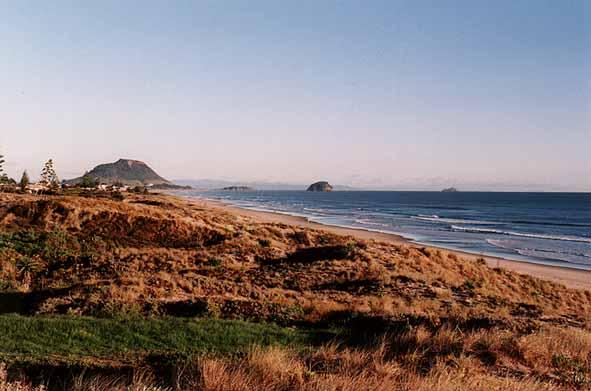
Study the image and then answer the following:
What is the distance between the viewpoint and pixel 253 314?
1266 centimetres

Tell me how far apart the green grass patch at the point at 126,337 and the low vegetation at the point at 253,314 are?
4 centimetres

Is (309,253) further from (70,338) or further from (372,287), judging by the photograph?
(70,338)

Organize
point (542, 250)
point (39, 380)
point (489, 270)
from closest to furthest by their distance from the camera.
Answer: point (39, 380)
point (489, 270)
point (542, 250)

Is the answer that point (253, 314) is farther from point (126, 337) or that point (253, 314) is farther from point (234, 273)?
point (234, 273)

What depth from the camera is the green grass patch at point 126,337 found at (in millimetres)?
8875

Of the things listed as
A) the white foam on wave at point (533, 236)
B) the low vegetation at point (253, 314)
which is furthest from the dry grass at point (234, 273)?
the white foam on wave at point (533, 236)

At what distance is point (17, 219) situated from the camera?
88.0ft

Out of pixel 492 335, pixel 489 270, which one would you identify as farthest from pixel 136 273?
pixel 489 270

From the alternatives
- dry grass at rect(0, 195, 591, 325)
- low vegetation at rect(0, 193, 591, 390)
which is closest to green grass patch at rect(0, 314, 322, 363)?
low vegetation at rect(0, 193, 591, 390)

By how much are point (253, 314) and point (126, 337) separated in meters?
3.53

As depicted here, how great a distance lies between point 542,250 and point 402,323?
121 feet

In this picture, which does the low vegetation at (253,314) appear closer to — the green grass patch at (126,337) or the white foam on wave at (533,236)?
the green grass patch at (126,337)

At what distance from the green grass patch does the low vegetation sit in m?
0.04

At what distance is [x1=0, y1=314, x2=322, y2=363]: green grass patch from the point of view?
8.88 metres
